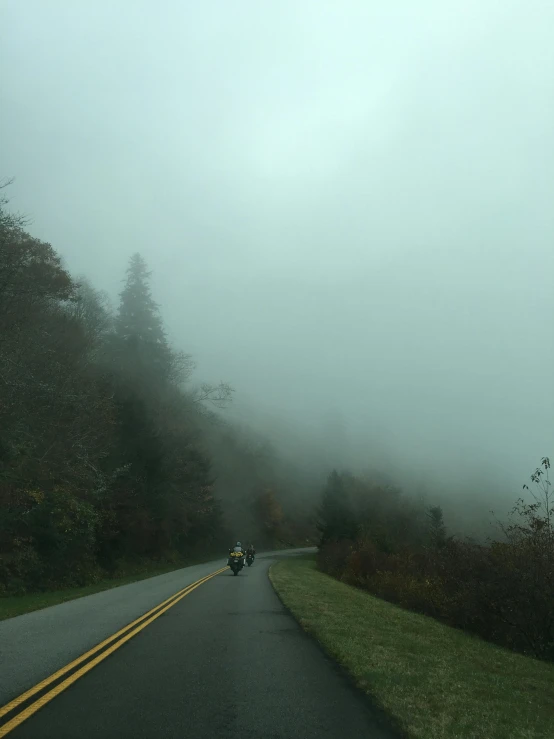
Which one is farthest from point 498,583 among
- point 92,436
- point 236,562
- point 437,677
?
point 92,436

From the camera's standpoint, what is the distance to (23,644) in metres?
9.51

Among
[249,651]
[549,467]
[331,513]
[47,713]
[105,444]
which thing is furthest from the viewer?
[331,513]

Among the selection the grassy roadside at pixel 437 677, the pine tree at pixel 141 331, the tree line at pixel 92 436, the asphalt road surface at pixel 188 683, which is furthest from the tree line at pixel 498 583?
the pine tree at pixel 141 331

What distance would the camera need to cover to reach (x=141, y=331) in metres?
55.2

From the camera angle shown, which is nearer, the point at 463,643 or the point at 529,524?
the point at 463,643

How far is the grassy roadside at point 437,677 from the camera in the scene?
590 centimetres

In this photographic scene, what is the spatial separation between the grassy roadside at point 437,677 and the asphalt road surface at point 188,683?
1.26 ft

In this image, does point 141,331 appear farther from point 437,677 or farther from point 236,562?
point 437,677

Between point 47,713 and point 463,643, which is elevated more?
point 47,713

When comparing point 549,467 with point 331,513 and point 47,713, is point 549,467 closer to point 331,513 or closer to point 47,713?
point 47,713

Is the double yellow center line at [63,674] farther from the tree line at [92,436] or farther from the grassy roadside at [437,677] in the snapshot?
the tree line at [92,436]

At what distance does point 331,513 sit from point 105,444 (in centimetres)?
3386

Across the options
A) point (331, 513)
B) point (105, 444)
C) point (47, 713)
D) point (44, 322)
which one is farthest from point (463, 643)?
point (331, 513)

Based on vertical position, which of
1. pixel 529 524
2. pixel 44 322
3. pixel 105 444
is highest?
pixel 44 322
